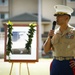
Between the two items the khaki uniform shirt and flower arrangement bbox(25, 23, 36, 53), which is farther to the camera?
flower arrangement bbox(25, 23, 36, 53)

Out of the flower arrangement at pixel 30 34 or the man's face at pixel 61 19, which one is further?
the flower arrangement at pixel 30 34

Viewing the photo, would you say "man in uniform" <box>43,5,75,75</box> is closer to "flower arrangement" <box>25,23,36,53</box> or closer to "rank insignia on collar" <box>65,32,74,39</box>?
"rank insignia on collar" <box>65,32,74,39</box>

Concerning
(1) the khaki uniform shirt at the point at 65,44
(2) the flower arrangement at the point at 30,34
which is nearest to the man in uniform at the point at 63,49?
(1) the khaki uniform shirt at the point at 65,44

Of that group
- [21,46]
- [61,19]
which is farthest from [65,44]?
[21,46]

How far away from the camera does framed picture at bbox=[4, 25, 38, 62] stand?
10.6 feet

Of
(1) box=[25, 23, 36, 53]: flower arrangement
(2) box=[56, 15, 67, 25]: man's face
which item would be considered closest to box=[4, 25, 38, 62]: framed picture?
(1) box=[25, 23, 36, 53]: flower arrangement

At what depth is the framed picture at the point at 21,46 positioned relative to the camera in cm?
323

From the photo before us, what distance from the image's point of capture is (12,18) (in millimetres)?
14656

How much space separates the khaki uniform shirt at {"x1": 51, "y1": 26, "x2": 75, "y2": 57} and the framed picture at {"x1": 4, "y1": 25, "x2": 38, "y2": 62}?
144 centimetres

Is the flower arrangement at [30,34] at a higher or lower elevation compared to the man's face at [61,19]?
lower

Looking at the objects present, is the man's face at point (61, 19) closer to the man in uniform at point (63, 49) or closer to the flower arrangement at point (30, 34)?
the man in uniform at point (63, 49)

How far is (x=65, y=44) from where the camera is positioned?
175 centimetres

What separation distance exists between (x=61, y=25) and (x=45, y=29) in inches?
494

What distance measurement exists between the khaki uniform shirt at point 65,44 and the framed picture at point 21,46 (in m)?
1.44
